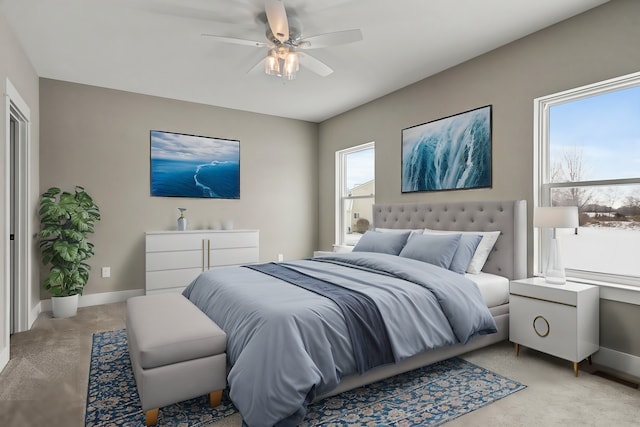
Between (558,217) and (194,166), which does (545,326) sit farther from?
(194,166)

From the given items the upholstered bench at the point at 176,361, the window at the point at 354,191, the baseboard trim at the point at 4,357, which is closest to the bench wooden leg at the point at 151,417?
the upholstered bench at the point at 176,361

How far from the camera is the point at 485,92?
139 inches

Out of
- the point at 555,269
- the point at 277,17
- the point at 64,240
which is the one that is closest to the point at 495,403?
the point at 555,269

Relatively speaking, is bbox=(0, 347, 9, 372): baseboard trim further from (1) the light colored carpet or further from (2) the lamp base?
(2) the lamp base

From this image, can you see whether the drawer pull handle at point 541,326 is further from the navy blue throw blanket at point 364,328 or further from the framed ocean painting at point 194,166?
the framed ocean painting at point 194,166

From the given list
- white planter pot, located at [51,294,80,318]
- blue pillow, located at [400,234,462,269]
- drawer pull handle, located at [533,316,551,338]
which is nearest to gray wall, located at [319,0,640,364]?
drawer pull handle, located at [533,316,551,338]

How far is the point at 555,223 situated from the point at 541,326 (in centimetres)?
75

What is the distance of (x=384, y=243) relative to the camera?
374cm

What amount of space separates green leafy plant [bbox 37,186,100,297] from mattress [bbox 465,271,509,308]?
153 inches

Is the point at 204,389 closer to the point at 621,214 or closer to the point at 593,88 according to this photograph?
the point at 621,214

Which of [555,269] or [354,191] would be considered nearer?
[555,269]

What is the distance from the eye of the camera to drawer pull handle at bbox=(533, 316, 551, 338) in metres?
2.62

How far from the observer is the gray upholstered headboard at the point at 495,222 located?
3.14m

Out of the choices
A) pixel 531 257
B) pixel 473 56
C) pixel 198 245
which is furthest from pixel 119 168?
pixel 531 257
